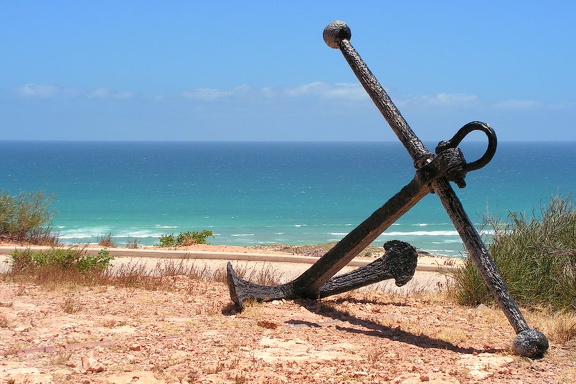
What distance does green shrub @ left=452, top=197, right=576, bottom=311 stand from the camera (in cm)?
812

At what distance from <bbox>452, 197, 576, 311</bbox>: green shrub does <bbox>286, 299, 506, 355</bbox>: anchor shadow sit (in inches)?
64.1

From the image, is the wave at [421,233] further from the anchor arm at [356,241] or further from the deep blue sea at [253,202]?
the anchor arm at [356,241]

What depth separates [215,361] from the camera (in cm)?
585

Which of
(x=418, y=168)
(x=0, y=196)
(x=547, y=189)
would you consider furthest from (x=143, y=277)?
(x=547, y=189)

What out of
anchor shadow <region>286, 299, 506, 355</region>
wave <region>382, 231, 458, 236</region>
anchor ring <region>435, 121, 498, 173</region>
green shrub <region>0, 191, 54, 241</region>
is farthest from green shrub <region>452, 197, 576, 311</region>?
wave <region>382, 231, 458, 236</region>

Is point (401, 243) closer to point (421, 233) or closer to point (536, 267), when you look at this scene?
point (536, 267)

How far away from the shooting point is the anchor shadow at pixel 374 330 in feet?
21.3

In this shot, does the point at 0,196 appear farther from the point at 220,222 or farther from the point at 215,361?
the point at 220,222

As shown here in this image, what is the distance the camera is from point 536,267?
8656mm

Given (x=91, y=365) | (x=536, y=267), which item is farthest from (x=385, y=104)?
(x=91, y=365)

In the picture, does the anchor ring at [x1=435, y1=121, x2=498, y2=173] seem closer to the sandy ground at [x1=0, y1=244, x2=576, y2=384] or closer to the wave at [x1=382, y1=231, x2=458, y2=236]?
the sandy ground at [x1=0, y1=244, x2=576, y2=384]

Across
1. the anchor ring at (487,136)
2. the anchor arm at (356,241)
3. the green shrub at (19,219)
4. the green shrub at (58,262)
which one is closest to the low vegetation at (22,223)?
the green shrub at (19,219)

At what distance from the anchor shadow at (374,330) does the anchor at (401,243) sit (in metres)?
0.21

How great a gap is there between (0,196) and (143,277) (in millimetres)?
9129
